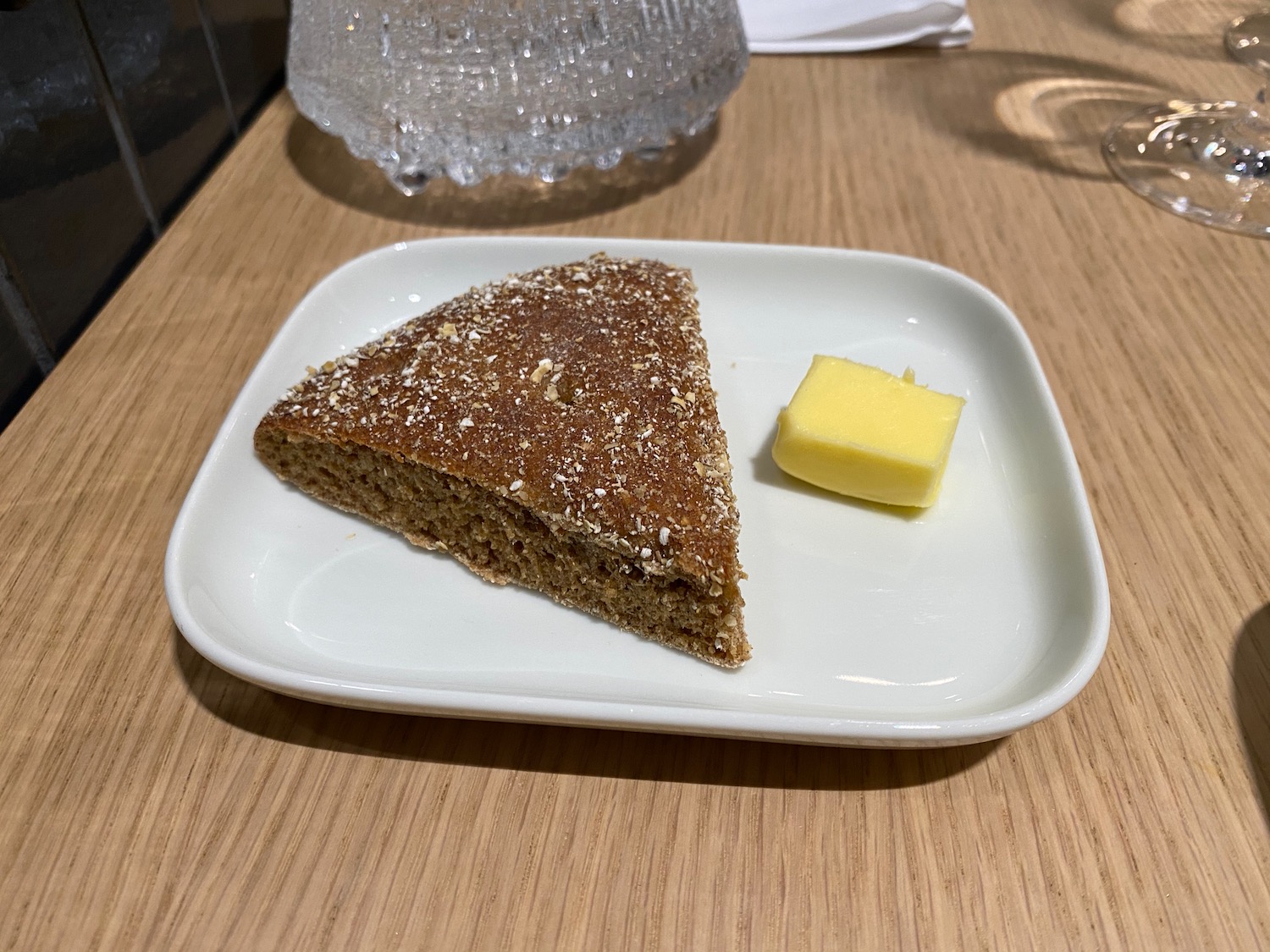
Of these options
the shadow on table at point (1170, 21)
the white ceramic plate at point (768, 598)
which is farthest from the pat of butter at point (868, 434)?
the shadow on table at point (1170, 21)

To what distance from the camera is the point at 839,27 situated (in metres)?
1.64

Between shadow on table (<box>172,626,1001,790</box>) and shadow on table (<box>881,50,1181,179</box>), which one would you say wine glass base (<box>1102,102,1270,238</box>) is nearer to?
shadow on table (<box>881,50,1181,179</box>)

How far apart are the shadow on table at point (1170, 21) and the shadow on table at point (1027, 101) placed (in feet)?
0.51

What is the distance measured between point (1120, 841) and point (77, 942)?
2.62 ft

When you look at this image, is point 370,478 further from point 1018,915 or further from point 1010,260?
point 1010,260

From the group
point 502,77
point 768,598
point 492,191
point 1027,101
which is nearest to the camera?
point 768,598

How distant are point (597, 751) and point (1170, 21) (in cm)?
192

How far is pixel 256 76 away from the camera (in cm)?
150

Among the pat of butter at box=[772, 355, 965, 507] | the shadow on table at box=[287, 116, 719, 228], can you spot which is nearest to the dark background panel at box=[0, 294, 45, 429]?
the shadow on table at box=[287, 116, 719, 228]

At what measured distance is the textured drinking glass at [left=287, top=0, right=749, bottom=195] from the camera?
1133 mm

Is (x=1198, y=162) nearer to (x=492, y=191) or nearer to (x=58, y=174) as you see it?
(x=492, y=191)

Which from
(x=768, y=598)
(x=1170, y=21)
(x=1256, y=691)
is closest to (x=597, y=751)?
(x=768, y=598)

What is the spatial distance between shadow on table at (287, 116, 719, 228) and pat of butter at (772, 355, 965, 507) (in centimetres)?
59

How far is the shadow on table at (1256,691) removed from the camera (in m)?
0.71
